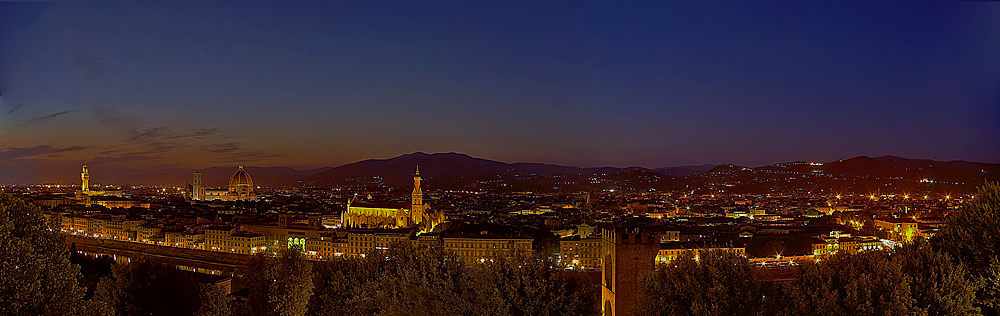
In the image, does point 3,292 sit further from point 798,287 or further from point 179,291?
point 179,291

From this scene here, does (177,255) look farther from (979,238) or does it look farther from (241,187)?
(241,187)

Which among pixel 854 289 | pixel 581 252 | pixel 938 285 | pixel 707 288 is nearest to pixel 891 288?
pixel 854 289

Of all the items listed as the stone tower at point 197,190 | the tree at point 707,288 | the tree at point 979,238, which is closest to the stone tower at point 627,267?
the tree at point 707,288

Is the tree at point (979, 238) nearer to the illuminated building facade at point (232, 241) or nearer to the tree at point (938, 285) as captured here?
the tree at point (938, 285)

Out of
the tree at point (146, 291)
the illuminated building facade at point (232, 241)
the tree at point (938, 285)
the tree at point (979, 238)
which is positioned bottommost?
the illuminated building facade at point (232, 241)

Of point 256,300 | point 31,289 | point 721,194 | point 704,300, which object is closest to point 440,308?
point 704,300

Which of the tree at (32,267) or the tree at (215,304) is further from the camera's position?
the tree at (215,304)

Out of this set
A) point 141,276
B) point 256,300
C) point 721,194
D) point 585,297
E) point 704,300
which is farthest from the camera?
point 721,194

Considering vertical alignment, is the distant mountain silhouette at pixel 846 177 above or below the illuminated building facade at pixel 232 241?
above
